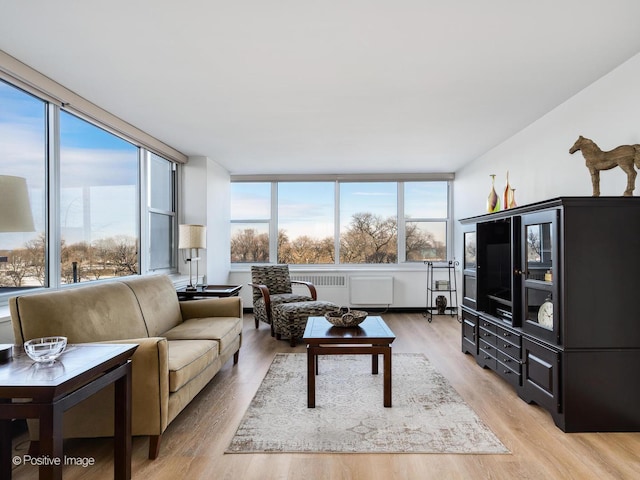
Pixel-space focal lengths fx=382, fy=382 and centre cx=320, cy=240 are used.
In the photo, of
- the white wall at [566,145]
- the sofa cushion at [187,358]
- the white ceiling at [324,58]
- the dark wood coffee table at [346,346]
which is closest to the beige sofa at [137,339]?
the sofa cushion at [187,358]

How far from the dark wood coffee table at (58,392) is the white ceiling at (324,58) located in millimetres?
1795

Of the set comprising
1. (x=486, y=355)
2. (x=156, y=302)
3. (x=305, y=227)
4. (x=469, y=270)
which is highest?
(x=305, y=227)

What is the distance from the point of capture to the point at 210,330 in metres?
3.23

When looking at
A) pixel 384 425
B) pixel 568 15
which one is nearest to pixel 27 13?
pixel 568 15

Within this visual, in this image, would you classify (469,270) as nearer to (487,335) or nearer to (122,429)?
(487,335)

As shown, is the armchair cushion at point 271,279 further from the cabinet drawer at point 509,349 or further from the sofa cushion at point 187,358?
the cabinet drawer at point 509,349

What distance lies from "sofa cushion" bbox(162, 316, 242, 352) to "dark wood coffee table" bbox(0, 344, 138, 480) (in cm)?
105

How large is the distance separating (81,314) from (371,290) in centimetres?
465

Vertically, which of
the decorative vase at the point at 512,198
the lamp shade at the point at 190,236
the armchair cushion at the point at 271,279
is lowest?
the armchair cushion at the point at 271,279

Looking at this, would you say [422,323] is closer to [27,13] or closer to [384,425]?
[384,425]

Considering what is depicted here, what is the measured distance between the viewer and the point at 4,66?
8.30 feet

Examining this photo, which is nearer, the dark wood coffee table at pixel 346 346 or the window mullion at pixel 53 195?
the dark wood coffee table at pixel 346 346

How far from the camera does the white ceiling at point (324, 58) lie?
2.07 metres

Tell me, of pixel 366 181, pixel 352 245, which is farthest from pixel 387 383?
pixel 366 181
